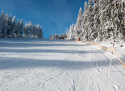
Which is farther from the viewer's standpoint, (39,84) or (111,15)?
(111,15)

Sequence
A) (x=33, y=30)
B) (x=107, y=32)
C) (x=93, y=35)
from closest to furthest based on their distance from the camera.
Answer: (x=107, y=32) → (x=93, y=35) → (x=33, y=30)

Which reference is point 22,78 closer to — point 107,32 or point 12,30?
point 107,32

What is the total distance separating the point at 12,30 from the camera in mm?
56312

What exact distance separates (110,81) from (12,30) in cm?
6529

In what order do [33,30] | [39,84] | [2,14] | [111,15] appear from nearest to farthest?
[39,84], [111,15], [2,14], [33,30]

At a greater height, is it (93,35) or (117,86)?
(93,35)

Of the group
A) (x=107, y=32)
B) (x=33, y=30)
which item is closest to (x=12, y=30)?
(x=33, y=30)

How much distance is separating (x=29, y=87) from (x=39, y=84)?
1.18 ft

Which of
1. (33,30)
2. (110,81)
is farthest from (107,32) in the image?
(33,30)

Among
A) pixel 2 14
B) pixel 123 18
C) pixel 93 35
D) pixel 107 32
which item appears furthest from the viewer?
pixel 2 14

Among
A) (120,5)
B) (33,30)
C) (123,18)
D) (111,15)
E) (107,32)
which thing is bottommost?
(107,32)

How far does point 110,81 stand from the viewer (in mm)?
3402

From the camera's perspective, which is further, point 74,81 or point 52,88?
point 74,81

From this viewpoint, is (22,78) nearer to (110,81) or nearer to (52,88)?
(52,88)
